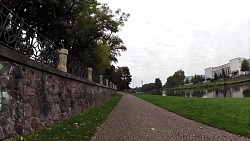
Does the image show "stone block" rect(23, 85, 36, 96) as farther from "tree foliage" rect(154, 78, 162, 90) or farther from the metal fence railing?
"tree foliage" rect(154, 78, 162, 90)

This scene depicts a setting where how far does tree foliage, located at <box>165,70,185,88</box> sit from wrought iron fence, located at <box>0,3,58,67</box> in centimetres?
13160

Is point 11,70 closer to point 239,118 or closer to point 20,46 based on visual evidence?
point 20,46

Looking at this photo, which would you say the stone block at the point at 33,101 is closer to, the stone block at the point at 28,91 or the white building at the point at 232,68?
the stone block at the point at 28,91

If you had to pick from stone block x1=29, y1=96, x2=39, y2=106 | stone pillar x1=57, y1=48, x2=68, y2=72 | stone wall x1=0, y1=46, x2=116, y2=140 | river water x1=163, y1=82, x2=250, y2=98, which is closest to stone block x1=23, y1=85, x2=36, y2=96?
stone wall x1=0, y1=46, x2=116, y2=140

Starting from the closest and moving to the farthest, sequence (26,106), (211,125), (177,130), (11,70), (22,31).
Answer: (11,70)
(26,106)
(22,31)
(177,130)
(211,125)

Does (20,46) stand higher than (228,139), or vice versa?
(20,46)

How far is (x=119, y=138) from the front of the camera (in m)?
7.48

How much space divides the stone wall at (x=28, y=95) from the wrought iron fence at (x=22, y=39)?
48cm

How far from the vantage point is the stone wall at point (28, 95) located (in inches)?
229

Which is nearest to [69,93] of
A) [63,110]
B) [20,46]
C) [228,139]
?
[63,110]

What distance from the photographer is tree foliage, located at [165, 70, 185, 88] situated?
139 metres

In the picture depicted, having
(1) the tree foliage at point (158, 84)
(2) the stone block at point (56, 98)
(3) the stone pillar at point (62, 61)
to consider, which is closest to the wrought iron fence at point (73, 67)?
(3) the stone pillar at point (62, 61)

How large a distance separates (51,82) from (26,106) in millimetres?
2385

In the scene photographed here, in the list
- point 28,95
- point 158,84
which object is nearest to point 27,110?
point 28,95
